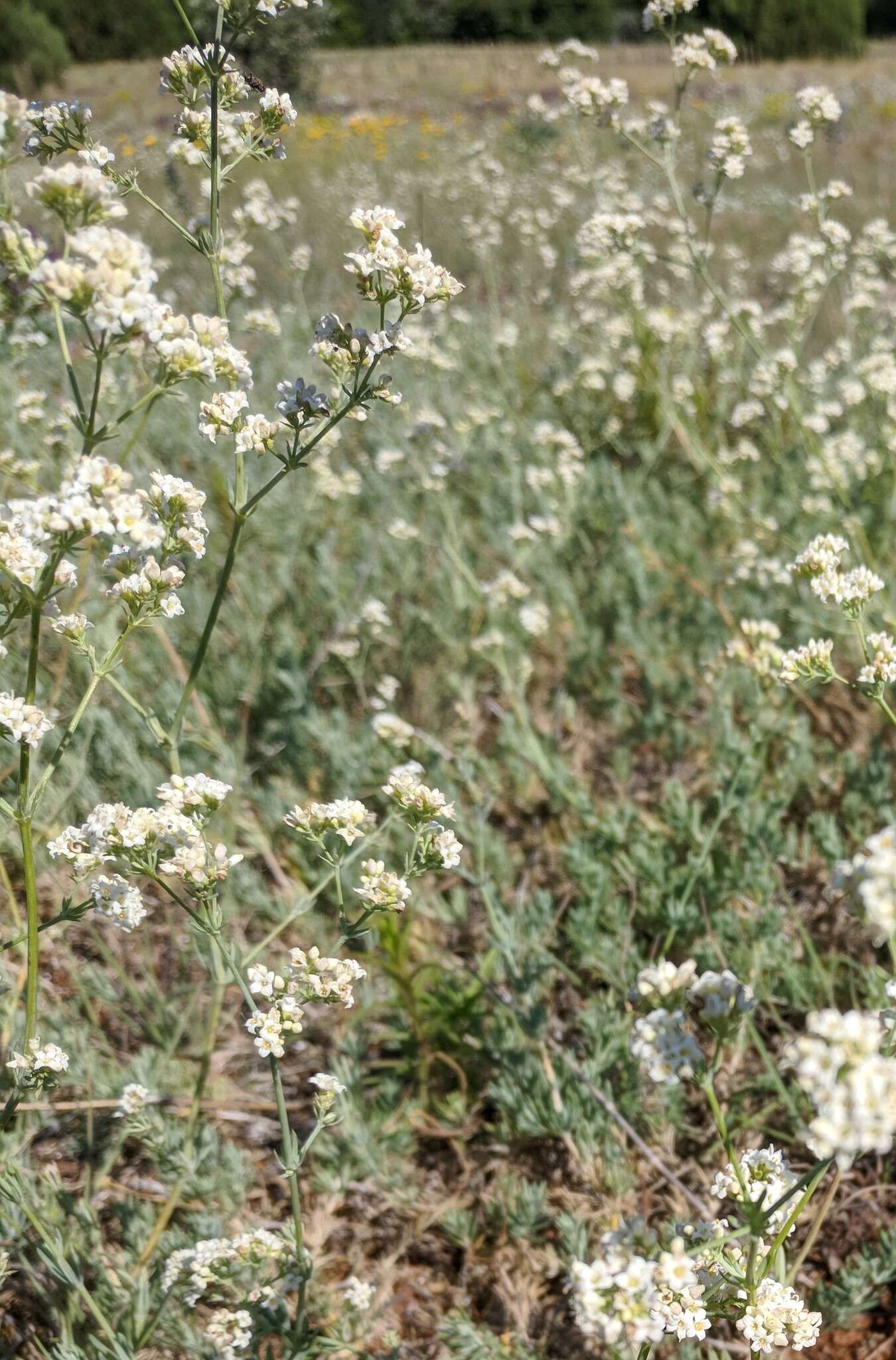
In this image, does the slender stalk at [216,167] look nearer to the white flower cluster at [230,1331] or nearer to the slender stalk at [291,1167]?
the slender stalk at [291,1167]

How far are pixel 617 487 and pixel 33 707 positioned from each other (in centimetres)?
357

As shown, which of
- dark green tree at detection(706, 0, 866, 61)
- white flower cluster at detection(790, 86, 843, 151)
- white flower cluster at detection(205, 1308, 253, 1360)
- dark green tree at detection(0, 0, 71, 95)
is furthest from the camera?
dark green tree at detection(706, 0, 866, 61)

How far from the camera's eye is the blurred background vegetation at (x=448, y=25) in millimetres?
28812

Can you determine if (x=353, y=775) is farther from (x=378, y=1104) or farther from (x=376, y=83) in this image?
(x=376, y=83)

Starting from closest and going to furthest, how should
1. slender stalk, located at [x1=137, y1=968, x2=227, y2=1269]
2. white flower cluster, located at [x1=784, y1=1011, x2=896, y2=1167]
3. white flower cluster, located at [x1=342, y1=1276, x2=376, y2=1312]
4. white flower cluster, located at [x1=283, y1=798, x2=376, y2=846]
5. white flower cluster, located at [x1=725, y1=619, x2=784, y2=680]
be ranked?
white flower cluster, located at [x1=784, y1=1011, x2=896, y2=1167] < white flower cluster, located at [x1=283, y1=798, x2=376, y2=846] < white flower cluster, located at [x1=342, y1=1276, x2=376, y2=1312] < slender stalk, located at [x1=137, y1=968, x2=227, y2=1269] < white flower cluster, located at [x1=725, y1=619, x2=784, y2=680]

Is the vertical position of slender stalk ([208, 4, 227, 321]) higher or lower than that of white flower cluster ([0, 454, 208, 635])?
higher

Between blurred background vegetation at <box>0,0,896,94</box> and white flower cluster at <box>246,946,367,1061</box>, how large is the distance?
29.5 metres

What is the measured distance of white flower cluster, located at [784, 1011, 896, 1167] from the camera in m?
0.94

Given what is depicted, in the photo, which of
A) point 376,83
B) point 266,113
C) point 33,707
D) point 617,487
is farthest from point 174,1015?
point 376,83

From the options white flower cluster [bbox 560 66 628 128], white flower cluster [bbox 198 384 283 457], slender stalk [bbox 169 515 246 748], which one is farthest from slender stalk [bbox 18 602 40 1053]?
white flower cluster [bbox 560 66 628 128]

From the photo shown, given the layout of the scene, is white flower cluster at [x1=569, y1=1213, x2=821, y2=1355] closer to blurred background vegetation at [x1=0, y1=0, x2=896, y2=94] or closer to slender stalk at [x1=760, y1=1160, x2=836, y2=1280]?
slender stalk at [x1=760, y1=1160, x2=836, y2=1280]

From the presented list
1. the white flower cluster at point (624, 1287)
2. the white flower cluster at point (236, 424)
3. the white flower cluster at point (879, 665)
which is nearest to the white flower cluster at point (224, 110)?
the white flower cluster at point (236, 424)

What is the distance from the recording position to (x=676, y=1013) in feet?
4.09

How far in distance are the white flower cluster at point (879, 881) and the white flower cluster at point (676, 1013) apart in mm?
219
